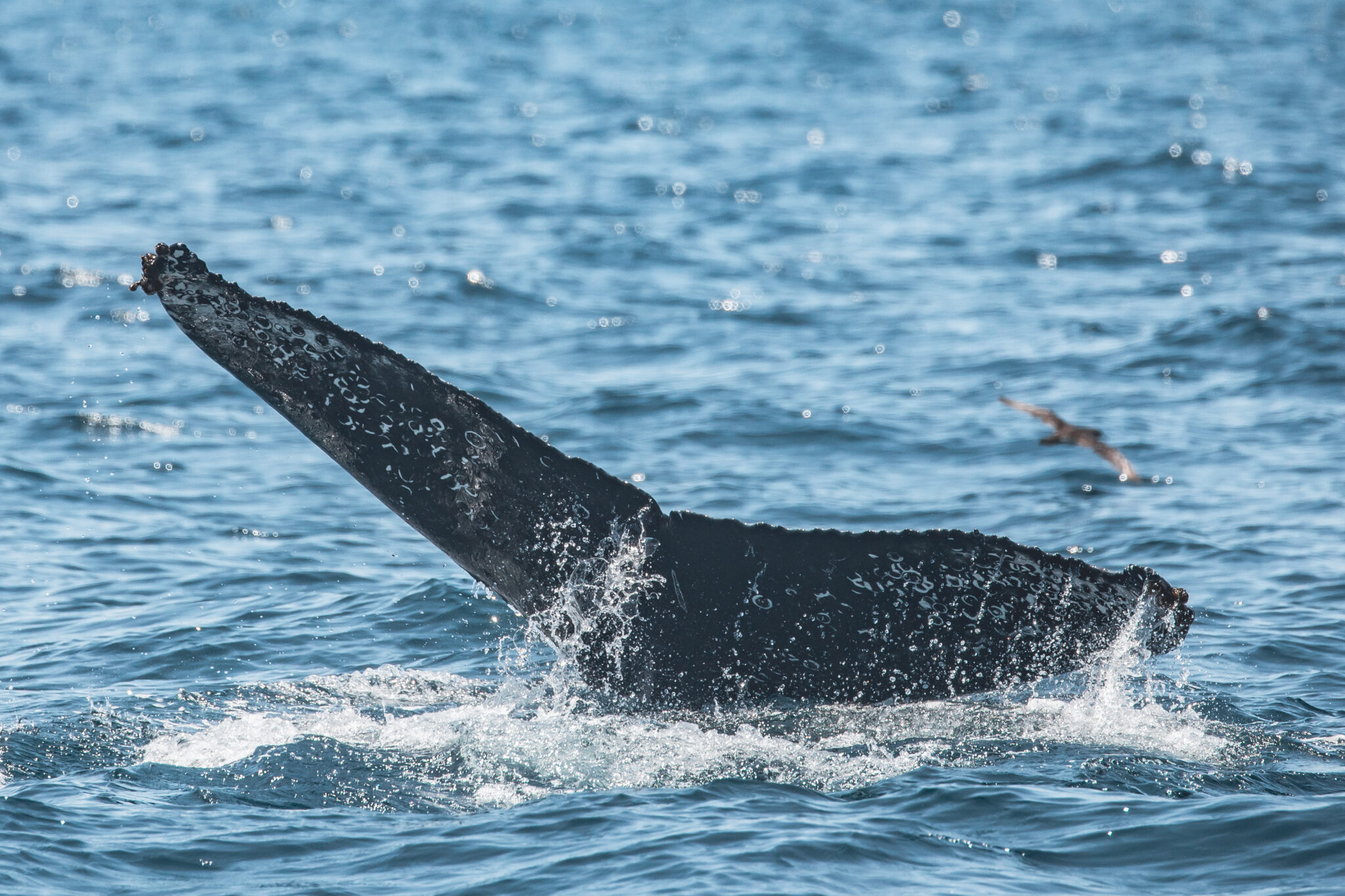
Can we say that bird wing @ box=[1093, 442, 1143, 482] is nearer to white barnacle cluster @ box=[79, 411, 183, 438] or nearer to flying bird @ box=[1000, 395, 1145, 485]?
flying bird @ box=[1000, 395, 1145, 485]

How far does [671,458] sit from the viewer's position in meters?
15.6

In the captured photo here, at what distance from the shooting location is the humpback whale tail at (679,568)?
7.36m

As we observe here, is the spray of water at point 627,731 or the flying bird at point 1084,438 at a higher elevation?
the flying bird at point 1084,438

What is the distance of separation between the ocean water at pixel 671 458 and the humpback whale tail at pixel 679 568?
40 centimetres

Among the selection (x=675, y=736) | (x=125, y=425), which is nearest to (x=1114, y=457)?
(x=675, y=736)

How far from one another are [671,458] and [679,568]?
7.85 meters

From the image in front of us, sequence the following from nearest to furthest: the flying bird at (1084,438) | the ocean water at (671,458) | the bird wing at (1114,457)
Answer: the ocean water at (671,458) < the flying bird at (1084,438) < the bird wing at (1114,457)

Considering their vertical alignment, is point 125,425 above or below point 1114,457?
above

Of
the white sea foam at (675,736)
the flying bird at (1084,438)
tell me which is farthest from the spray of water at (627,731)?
the flying bird at (1084,438)

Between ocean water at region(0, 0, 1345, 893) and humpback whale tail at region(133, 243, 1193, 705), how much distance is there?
15.9 inches

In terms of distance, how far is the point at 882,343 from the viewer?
20.3 meters

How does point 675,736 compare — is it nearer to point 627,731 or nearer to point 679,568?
point 627,731

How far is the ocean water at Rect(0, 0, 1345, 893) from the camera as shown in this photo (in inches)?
287

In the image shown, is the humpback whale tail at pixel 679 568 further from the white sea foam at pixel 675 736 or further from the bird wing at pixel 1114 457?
the bird wing at pixel 1114 457
